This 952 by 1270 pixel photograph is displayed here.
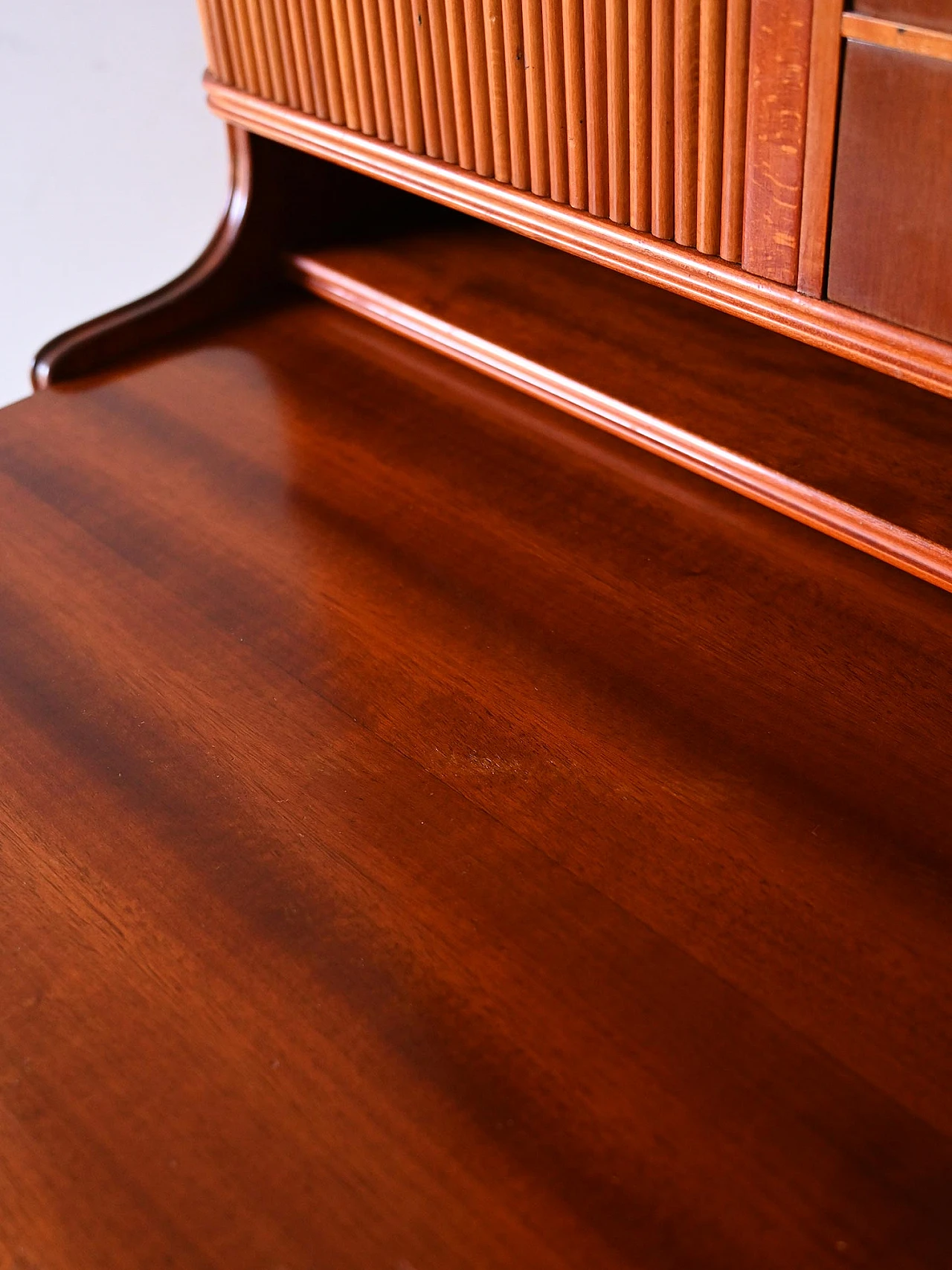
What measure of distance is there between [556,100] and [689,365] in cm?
25

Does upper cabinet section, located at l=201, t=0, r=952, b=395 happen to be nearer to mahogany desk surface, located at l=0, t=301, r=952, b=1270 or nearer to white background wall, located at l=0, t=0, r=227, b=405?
mahogany desk surface, located at l=0, t=301, r=952, b=1270

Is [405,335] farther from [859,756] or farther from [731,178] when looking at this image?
[859,756]

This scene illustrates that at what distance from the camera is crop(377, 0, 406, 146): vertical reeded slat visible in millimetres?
877

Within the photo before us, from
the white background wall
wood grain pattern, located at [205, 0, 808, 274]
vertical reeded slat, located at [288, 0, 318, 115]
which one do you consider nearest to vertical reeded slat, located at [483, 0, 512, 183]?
wood grain pattern, located at [205, 0, 808, 274]

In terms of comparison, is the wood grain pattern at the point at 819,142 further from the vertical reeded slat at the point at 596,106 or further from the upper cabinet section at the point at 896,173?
the vertical reeded slat at the point at 596,106

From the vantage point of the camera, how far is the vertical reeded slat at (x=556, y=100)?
0.75m

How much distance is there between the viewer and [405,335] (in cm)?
110

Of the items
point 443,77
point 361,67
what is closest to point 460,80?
point 443,77

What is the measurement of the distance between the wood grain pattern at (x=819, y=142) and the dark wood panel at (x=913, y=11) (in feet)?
0.04

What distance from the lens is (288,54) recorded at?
997 millimetres

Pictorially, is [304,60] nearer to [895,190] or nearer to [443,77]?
[443,77]

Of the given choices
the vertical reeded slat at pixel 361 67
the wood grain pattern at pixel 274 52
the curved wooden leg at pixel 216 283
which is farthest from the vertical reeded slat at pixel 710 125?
the curved wooden leg at pixel 216 283

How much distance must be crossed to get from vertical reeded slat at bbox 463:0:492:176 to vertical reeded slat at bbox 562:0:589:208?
3.1 inches

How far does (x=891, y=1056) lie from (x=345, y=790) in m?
0.31
